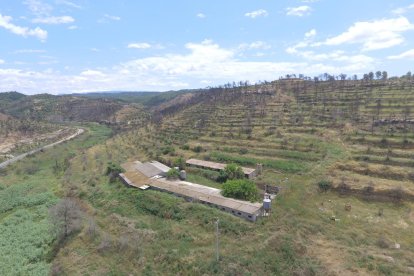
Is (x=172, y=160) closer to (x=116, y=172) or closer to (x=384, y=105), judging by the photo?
(x=116, y=172)

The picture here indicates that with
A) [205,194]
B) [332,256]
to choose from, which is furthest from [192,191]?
[332,256]

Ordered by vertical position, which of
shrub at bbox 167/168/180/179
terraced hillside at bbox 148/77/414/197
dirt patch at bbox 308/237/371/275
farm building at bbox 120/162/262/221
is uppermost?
terraced hillside at bbox 148/77/414/197

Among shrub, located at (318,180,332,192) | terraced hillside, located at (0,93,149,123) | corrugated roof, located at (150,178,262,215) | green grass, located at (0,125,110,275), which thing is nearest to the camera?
green grass, located at (0,125,110,275)

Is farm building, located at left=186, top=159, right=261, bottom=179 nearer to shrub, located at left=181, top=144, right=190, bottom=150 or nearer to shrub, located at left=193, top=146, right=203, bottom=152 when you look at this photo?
shrub, located at left=193, top=146, right=203, bottom=152

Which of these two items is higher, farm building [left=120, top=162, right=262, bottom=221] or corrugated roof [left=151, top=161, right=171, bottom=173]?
corrugated roof [left=151, top=161, right=171, bottom=173]

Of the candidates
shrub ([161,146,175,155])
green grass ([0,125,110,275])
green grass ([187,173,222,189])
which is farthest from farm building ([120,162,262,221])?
green grass ([0,125,110,275])

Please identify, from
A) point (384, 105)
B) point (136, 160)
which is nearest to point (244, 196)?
point (136, 160)
